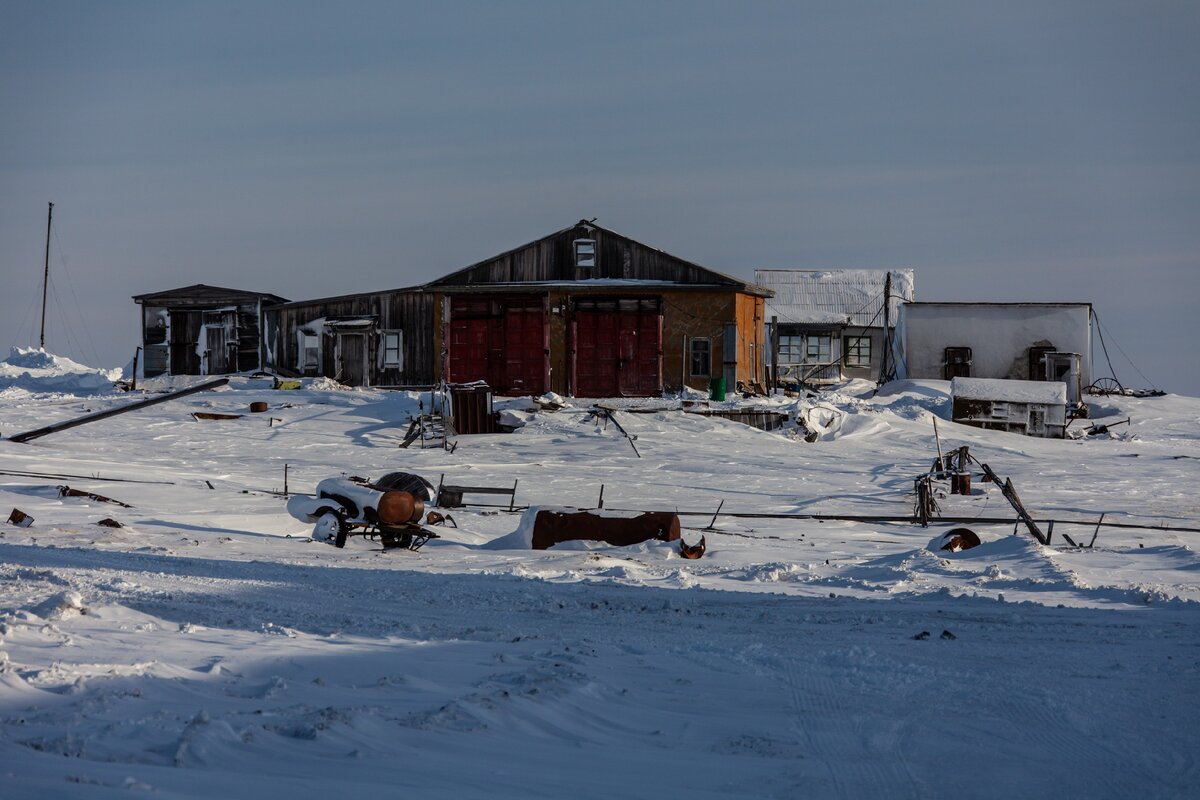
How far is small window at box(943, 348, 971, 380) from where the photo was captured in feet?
139

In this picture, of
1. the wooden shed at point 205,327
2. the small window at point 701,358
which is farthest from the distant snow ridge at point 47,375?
the small window at point 701,358

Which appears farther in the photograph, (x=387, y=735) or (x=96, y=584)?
(x=96, y=584)

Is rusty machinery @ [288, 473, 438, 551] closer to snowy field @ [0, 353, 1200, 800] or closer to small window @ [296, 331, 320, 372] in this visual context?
snowy field @ [0, 353, 1200, 800]

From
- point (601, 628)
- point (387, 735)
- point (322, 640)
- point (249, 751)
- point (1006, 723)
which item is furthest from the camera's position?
point (601, 628)

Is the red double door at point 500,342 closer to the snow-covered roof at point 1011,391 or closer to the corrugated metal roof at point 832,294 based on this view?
the snow-covered roof at point 1011,391

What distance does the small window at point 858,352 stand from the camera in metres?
50.0

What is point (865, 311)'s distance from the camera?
170ft

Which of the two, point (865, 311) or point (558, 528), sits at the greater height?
point (865, 311)

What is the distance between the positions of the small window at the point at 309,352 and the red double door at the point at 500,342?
5675 millimetres

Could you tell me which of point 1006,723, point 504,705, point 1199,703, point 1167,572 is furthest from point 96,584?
point 1167,572

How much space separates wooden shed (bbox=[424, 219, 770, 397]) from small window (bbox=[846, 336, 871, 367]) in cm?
1686

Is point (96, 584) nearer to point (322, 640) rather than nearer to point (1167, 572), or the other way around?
point (322, 640)

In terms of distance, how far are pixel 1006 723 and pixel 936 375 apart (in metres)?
38.0

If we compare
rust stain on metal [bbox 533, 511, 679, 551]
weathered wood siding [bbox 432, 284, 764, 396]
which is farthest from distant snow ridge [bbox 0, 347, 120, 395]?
rust stain on metal [bbox 533, 511, 679, 551]
